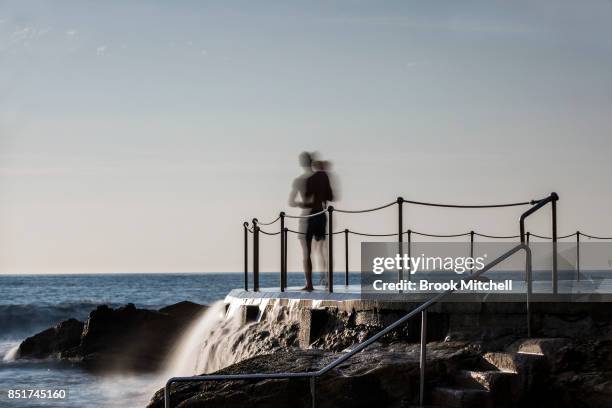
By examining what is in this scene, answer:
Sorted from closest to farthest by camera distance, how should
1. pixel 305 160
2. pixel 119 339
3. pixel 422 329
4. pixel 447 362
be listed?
pixel 422 329, pixel 447 362, pixel 305 160, pixel 119 339

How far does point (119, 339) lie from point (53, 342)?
8.21ft

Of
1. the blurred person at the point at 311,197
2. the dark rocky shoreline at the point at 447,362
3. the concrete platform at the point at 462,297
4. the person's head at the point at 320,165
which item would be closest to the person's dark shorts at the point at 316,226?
the blurred person at the point at 311,197

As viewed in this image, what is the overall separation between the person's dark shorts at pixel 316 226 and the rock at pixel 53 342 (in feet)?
40.7

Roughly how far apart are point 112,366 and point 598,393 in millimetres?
14124

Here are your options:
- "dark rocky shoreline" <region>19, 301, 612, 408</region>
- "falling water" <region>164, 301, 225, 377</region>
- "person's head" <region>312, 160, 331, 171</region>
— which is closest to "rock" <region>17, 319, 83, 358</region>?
"falling water" <region>164, 301, 225, 377</region>

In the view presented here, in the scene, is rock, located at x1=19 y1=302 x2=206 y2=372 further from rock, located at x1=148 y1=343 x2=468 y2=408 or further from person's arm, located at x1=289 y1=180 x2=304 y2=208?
rock, located at x1=148 y1=343 x2=468 y2=408

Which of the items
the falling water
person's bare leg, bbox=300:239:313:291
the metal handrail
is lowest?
the falling water

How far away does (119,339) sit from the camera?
23.2m

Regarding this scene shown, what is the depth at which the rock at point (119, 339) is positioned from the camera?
69.3 ft

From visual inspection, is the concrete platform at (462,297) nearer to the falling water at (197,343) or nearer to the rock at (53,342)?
the falling water at (197,343)

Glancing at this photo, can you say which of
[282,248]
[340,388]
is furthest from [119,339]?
[340,388]

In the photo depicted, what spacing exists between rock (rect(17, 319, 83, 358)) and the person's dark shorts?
12401 mm

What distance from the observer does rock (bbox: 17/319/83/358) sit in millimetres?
24422

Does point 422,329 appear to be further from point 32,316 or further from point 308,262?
point 32,316
